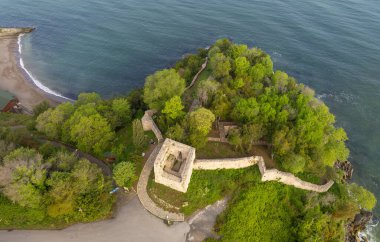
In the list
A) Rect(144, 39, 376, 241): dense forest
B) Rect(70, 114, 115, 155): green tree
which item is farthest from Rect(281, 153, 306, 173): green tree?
Rect(70, 114, 115, 155): green tree

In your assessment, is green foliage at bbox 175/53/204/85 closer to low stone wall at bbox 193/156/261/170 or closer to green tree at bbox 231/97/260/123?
green tree at bbox 231/97/260/123

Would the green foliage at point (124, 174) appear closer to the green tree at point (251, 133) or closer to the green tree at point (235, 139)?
the green tree at point (235, 139)

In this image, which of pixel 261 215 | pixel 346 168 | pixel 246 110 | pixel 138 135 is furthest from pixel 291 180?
pixel 138 135

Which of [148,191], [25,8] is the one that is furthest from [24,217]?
[25,8]

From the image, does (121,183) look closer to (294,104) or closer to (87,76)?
(294,104)

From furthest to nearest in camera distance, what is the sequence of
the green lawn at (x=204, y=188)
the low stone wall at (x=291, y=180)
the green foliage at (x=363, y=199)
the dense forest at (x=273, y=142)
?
the green foliage at (x=363, y=199)
the low stone wall at (x=291, y=180)
the dense forest at (x=273, y=142)
the green lawn at (x=204, y=188)

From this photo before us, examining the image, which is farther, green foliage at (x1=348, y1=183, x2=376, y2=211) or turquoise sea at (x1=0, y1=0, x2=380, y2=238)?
turquoise sea at (x1=0, y1=0, x2=380, y2=238)

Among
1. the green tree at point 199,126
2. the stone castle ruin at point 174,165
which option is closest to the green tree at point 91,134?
the stone castle ruin at point 174,165
